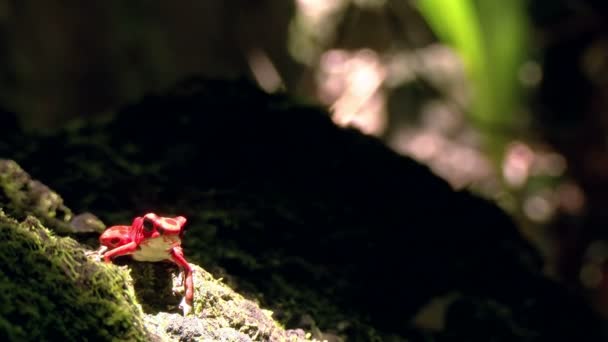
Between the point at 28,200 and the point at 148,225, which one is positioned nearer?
the point at 148,225

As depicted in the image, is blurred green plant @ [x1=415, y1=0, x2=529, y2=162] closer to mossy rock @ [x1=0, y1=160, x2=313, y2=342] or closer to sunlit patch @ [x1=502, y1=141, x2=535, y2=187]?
sunlit patch @ [x1=502, y1=141, x2=535, y2=187]

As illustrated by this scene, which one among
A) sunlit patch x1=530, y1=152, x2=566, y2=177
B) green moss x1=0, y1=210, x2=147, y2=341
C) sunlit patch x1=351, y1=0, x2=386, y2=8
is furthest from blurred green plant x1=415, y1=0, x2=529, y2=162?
green moss x1=0, y1=210, x2=147, y2=341

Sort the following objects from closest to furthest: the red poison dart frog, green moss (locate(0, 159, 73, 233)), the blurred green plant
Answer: the red poison dart frog, green moss (locate(0, 159, 73, 233)), the blurred green plant

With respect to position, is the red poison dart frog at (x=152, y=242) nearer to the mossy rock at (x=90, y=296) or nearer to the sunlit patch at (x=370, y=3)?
the mossy rock at (x=90, y=296)

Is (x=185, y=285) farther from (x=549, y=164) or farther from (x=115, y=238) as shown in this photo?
(x=549, y=164)

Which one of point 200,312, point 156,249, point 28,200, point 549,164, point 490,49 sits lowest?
point 200,312

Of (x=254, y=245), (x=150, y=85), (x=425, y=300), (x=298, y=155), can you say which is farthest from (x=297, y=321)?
(x=150, y=85)

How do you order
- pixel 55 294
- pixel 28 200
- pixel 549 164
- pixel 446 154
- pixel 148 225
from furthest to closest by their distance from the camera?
pixel 446 154 → pixel 549 164 → pixel 28 200 → pixel 148 225 → pixel 55 294

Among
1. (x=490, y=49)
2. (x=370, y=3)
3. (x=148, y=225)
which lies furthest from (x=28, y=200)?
(x=370, y=3)

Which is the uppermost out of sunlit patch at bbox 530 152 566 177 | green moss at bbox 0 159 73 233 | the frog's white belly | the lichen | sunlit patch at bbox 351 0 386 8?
sunlit patch at bbox 351 0 386 8
